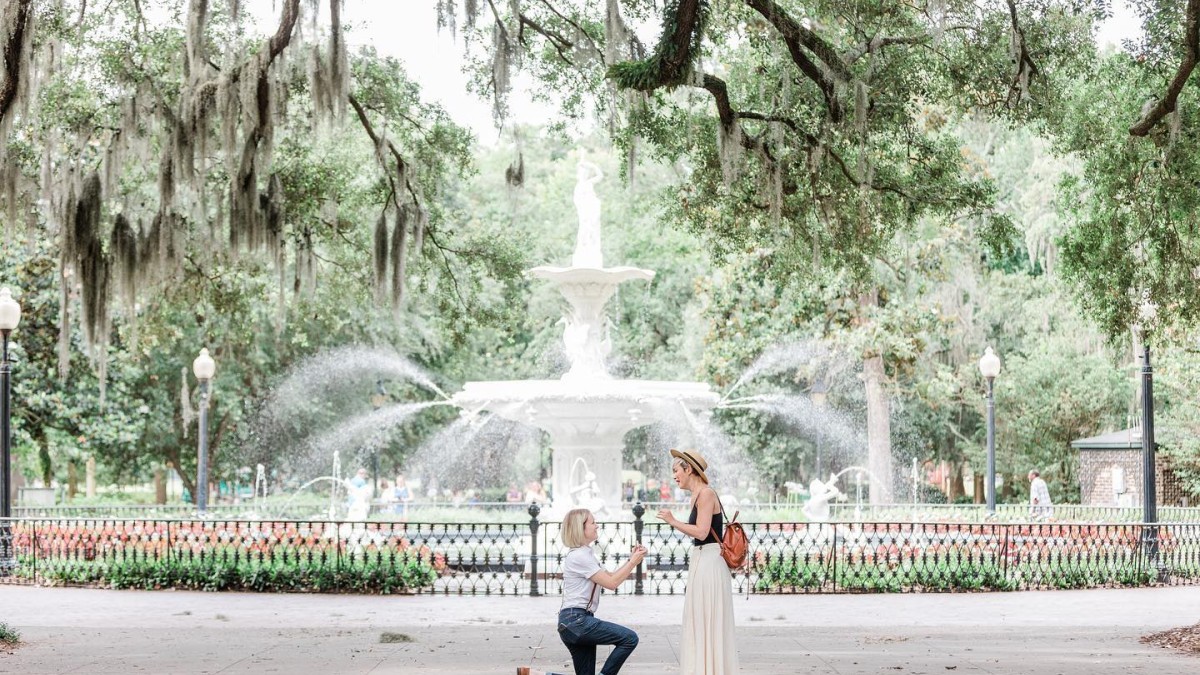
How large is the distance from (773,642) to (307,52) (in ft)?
29.7

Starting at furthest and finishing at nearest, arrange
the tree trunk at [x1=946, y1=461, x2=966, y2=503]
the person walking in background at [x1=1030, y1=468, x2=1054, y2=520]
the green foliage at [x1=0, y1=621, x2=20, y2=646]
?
the tree trunk at [x1=946, y1=461, x2=966, y2=503] → the person walking in background at [x1=1030, y1=468, x2=1054, y2=520] → the green foliage at [x1=0, y1=621, x2=20, y2=646]

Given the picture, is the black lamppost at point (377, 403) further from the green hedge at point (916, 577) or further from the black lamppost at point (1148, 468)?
the black lamppost at point (1148, 468)

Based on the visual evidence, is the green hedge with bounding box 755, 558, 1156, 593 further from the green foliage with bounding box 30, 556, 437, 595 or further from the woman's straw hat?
the woman's straw hat

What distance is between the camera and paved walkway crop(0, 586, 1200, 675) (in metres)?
10.5

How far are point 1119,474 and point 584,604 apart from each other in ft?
101

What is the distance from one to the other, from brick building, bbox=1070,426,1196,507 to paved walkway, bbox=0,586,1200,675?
18030 millimetres

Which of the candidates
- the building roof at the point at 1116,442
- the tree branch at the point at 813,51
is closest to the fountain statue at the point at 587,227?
the tree branch at the point at 813,51

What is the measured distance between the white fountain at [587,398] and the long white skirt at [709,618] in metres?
12.7

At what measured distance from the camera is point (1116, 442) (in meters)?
36.4

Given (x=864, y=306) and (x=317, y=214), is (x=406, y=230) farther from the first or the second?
(x=864, y=306)

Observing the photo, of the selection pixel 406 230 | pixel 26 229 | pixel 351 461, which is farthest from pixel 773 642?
pixel 351 461

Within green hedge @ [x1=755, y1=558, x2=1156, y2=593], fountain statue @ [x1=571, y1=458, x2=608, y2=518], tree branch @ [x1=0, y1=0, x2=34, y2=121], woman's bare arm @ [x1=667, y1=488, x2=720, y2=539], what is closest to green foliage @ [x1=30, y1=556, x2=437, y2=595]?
fountain statue @ [x1=571, y1=458, x2=608, y2=518]

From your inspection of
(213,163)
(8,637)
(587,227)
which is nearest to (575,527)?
(8,637)

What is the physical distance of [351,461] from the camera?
160ft
